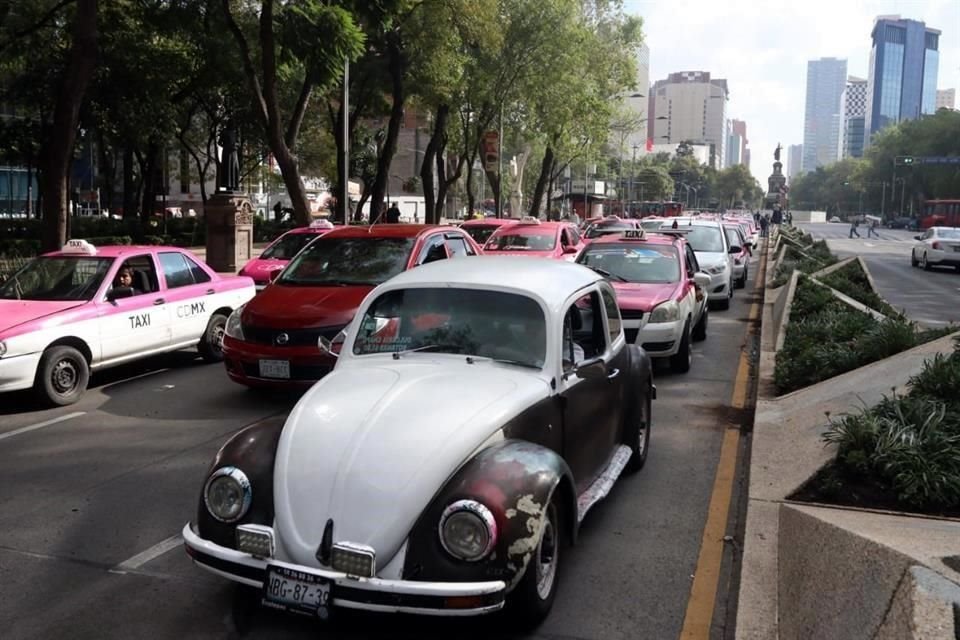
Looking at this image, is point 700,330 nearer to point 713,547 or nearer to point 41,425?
point 713,547

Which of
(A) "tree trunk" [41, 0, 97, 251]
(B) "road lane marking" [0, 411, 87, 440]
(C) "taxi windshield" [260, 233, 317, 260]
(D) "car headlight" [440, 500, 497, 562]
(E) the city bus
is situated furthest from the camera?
(E) the city bus

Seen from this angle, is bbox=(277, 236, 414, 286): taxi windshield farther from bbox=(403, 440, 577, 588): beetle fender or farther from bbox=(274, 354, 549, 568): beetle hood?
bbox=(403, 440, 577, 588): beetle fender

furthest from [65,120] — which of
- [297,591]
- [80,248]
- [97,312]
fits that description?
[297,591]

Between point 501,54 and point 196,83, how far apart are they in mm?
11939

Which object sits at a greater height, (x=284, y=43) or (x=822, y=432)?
(x=284, y=43)

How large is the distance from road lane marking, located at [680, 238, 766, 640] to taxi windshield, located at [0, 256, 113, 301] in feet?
21.9

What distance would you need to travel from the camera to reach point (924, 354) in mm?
7617

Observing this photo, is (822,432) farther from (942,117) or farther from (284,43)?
(942,117)

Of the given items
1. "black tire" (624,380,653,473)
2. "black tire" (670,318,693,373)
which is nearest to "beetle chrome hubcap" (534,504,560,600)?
"black tire" (624,380,653,473)

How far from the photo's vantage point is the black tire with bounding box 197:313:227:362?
11.4m

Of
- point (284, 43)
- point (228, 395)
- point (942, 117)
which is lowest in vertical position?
point (228, 395)

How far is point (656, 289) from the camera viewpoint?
435 inches

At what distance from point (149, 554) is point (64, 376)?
4.62m

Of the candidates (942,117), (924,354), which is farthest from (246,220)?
(942,117)
